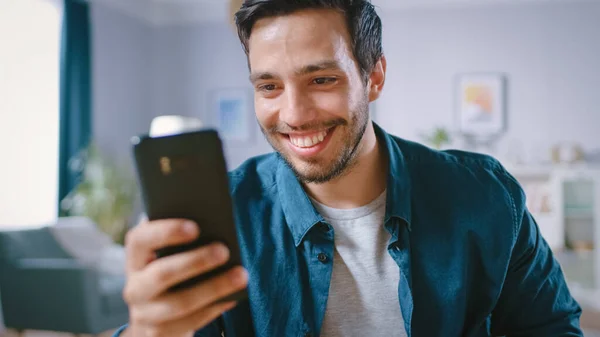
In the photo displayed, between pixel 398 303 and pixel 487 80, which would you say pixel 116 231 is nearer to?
pixel 487 80

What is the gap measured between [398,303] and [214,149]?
0.57 meters

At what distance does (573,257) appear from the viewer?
4.76m

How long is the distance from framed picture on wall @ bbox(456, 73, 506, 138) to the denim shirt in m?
4.32

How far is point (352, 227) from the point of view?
3.57 feet

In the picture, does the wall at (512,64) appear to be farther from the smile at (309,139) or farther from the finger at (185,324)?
the finger at (185,324)

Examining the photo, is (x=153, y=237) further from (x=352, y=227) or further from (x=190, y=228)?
(x=352, y=227)

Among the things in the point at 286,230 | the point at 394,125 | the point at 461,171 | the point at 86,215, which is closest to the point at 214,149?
the point at 286,230

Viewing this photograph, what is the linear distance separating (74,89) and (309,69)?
13.7ft

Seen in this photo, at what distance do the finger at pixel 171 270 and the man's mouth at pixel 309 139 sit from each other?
44cm

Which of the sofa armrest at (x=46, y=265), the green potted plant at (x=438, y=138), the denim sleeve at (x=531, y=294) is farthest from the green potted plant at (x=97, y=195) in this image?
the denim sleeve at (x=531, y=294)

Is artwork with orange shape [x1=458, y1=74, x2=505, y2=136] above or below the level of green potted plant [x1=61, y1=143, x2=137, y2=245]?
above

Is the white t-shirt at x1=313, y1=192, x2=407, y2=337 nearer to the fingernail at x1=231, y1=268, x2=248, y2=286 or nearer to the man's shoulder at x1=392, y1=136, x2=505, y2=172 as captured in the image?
the man's shoulder at x1=392, y1=136, x2=505, y2=172

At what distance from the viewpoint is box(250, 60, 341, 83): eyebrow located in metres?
0.99

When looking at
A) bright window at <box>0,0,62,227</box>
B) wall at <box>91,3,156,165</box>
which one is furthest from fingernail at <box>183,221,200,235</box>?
wall at <box>91,3,156,165</box>
